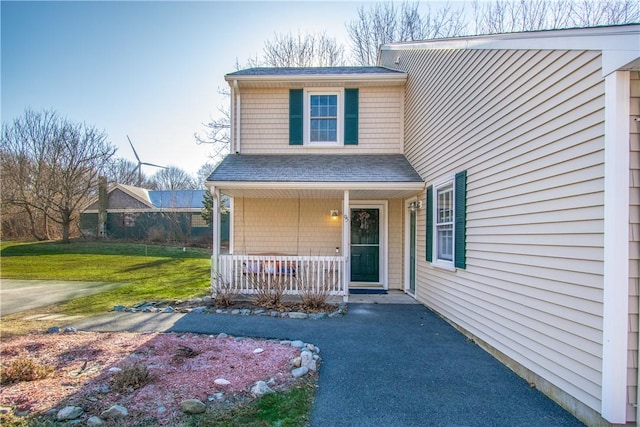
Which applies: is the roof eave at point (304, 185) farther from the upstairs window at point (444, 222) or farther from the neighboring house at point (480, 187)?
the upstairs window at point (444, 222)

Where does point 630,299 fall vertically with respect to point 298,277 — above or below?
above

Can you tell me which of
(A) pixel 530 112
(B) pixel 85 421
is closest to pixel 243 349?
(B) pixel 85 421

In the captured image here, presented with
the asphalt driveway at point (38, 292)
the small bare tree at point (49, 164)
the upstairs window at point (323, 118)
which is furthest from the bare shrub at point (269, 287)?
the small bare tree at point (49, 164)

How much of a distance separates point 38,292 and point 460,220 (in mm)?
9997

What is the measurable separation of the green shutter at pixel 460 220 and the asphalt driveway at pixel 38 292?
815 centimetres

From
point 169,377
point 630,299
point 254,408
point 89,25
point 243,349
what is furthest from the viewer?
point 89,25

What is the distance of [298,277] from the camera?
23.8 ft

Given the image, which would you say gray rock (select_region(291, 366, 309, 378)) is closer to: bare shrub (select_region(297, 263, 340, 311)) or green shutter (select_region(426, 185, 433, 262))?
bare shrub (select_region(297, 263, 340, 311))

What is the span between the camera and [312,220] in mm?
8586

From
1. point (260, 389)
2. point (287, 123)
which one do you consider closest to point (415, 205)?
point (287, 123)

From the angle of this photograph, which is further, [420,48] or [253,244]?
[253,244]

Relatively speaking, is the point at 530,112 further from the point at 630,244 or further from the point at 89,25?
the point at 89,25

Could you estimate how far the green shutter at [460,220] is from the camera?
486 centimetres

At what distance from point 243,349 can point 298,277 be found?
10.3 feet
